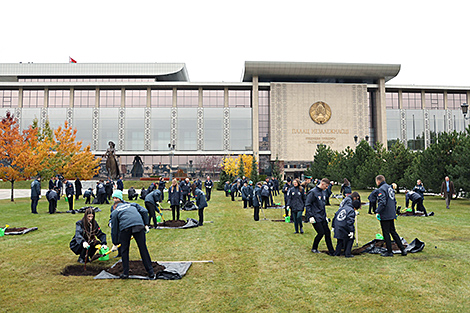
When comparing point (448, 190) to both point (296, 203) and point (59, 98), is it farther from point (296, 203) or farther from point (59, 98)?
point (59, 98)

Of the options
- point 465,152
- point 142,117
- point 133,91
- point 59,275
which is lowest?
point 59,275

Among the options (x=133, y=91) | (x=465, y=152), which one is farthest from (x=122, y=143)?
(x=465, y=152)

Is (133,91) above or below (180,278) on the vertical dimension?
above

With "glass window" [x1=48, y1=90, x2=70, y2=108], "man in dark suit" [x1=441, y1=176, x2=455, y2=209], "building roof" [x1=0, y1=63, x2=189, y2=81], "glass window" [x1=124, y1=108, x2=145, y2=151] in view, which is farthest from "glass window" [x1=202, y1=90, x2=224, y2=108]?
"man in dark suit" [x1=441, y1=176, x2=455, y2=209]

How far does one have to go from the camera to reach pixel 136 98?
71.1 metres

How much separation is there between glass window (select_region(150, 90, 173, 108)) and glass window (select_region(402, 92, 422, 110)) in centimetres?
4915

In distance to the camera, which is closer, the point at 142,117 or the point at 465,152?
the point at 465,152

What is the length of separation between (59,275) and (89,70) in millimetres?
72637

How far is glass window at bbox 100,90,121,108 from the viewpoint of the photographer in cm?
7050

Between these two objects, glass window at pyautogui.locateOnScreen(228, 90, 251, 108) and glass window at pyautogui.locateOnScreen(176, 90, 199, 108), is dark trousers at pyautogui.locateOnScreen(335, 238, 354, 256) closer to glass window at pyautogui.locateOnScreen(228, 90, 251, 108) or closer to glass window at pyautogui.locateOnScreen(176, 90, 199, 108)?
glass window at pyautogui.locateOnScreen(228, 90, 251, 108)

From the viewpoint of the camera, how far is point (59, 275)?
736 cm

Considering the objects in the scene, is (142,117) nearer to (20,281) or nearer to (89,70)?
(89,70)

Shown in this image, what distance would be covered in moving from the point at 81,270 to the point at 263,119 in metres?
66.0

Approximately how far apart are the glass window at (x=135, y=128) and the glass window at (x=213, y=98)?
12.8m
